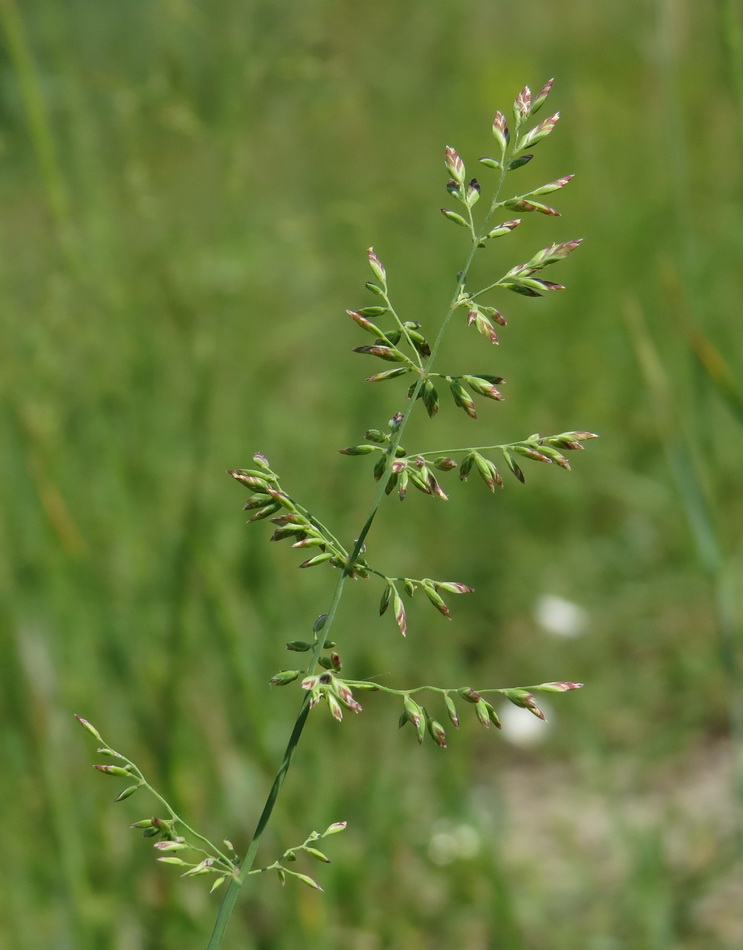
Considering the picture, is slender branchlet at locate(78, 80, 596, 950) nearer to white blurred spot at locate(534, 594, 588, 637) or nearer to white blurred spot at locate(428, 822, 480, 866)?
white blurred spot at locate(428, 822, 480, 866)

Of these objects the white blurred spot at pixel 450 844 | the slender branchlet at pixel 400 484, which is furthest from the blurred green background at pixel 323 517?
the slender branchlet at pixel 400 484


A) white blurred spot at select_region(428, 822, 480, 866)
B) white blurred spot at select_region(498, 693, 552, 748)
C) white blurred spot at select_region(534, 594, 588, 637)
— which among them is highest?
white blurred spot at select_region(534, 594, 588, 637)

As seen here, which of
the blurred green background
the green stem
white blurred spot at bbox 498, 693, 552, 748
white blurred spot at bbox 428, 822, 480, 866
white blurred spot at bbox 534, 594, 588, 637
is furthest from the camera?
white blurred spot at bbox 534, 594, 588, 637

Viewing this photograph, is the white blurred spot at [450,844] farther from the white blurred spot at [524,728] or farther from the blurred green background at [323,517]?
the white blurred spot at [524,728]

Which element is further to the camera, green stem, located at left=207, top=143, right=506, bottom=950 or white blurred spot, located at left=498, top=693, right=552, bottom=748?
white blurred spot, located at left=498, top=693, right=552, bottom=748

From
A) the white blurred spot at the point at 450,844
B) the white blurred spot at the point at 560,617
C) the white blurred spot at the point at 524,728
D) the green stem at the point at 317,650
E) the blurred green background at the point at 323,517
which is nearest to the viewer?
the green stem at the point at 317,650

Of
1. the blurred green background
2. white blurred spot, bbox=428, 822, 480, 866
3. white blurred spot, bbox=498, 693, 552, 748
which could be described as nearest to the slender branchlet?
the blurred green background

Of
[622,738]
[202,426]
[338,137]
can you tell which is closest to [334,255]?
[338,137]

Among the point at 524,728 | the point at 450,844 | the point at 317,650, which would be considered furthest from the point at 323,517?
the point at 317,650
